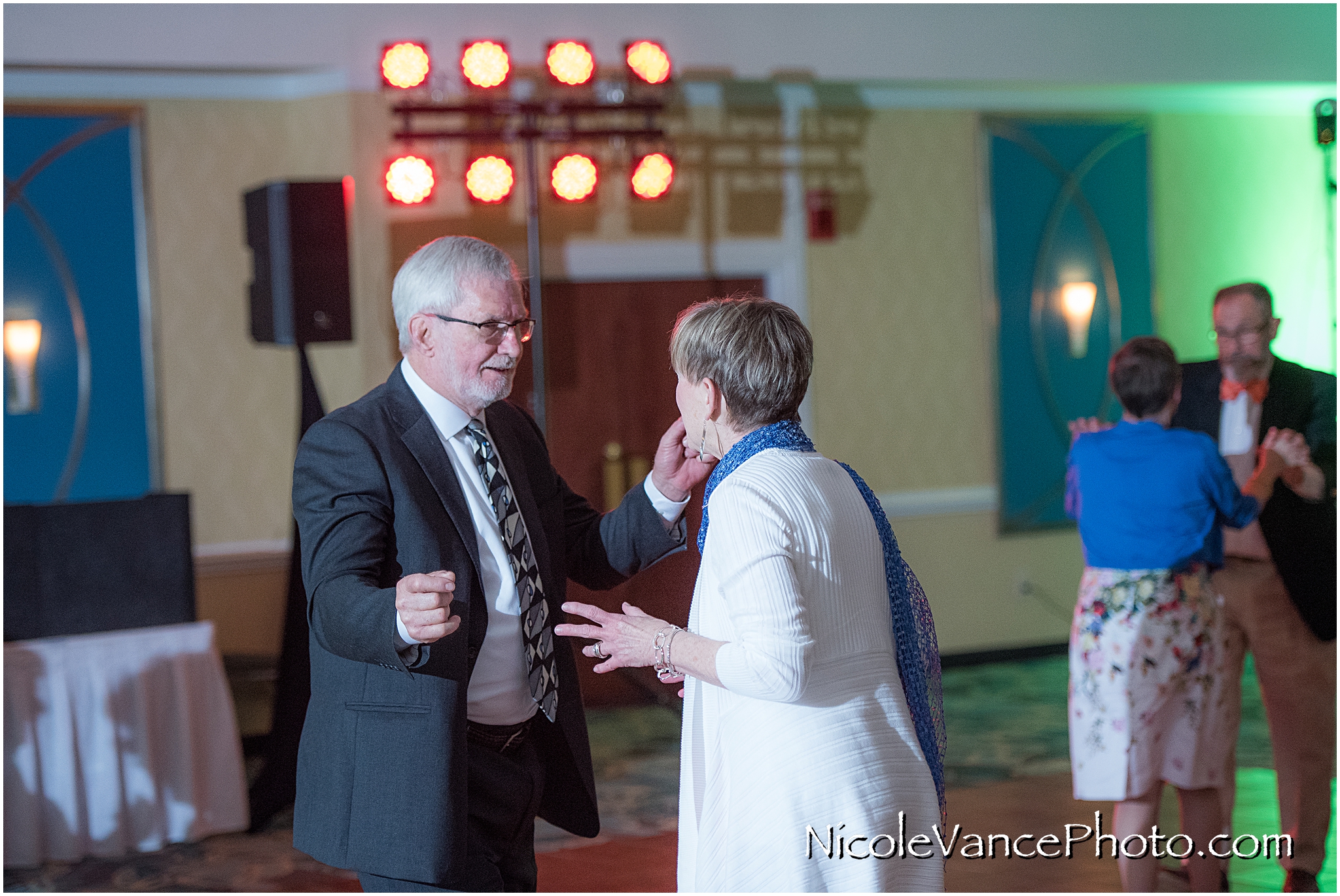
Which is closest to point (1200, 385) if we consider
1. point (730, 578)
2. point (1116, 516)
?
point (1116, 516)

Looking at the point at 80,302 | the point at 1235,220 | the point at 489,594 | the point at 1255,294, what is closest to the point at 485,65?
the point at 80,302

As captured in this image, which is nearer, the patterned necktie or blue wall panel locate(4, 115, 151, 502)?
the patterned necktie

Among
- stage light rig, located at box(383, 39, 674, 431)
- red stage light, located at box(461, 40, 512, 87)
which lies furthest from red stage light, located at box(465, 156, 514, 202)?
red stage light, located at box(461, 40, 512, 87)

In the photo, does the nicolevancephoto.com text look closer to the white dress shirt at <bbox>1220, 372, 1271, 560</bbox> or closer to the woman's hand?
the woman's hand

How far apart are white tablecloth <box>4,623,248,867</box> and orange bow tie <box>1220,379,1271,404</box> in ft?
10.7

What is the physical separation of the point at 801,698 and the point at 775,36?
498cm

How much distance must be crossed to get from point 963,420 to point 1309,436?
338 cm

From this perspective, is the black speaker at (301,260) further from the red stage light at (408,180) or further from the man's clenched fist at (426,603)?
the man's clenched fist at (426,603)

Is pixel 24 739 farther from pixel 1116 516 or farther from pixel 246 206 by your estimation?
pixel 1116 516

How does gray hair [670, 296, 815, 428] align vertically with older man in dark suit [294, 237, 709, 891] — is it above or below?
above

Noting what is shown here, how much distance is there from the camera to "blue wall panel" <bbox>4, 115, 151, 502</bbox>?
5301 millimetres

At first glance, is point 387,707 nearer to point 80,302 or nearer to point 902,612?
point 902,612

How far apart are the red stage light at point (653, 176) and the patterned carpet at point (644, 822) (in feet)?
7.41

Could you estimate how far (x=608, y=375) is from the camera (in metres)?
6.09
